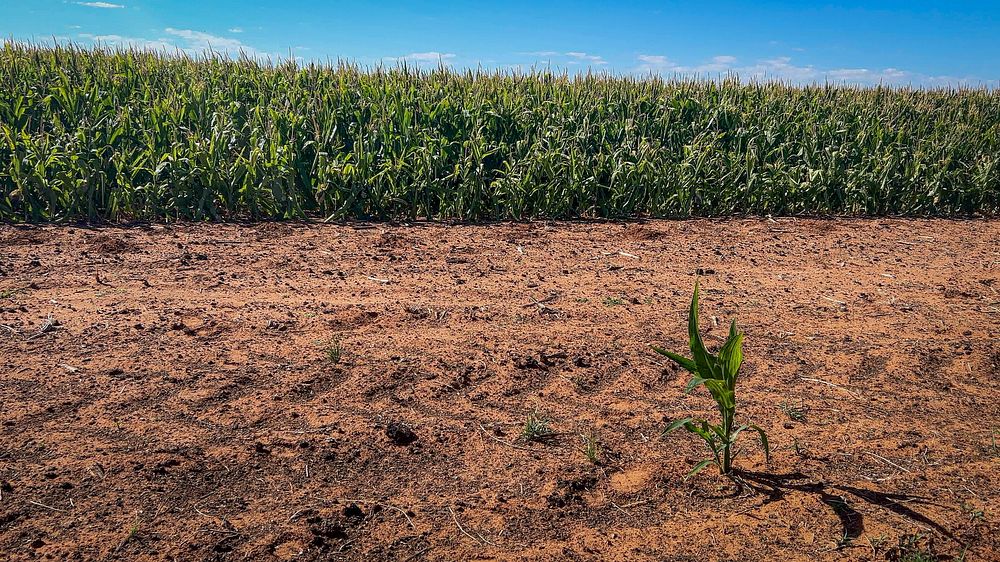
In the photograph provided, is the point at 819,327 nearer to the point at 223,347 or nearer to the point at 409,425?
the point at 409,425

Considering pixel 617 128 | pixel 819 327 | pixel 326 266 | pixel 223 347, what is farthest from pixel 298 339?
pixel 617 128

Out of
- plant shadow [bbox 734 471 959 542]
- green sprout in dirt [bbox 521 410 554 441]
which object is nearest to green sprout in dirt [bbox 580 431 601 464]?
green sprout in dirt [bbox 521 410 554 441]

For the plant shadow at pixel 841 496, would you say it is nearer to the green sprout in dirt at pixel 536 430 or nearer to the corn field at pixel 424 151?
the green sprout in dirt at pixel 536 430

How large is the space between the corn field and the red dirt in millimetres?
1352

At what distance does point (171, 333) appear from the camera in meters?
4.39

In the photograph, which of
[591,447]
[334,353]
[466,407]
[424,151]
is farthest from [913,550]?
[424,151]

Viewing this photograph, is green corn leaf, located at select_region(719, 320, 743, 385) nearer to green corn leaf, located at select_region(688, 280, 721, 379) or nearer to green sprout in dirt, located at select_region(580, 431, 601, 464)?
green corn leaf, located at select_region(688, 280, 721, 379)

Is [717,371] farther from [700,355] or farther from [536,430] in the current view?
[536,430]

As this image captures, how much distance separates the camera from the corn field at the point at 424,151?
7402 mm

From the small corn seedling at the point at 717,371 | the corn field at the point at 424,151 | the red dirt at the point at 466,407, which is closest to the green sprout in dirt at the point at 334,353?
the red dirt at the point at 466,407

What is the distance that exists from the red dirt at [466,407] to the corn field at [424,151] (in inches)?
53.2

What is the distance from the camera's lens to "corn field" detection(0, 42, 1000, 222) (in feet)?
24.3

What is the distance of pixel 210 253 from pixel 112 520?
12.2ft

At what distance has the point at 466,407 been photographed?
11.8 feet
